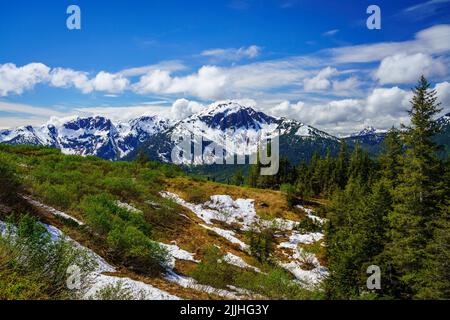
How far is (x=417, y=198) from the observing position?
23406mm

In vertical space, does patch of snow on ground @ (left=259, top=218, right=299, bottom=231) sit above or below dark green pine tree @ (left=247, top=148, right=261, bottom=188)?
below

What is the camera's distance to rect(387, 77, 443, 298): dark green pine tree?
21819mm

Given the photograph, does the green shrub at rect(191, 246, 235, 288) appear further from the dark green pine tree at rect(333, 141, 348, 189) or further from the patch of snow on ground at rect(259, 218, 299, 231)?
the dark green pine tree at rect(333, 141, 348, 189)

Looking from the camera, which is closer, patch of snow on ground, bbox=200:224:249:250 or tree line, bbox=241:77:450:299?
tree line, bbox=241:77:450:299

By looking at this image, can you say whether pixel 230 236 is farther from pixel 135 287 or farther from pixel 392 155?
pixel 135 287

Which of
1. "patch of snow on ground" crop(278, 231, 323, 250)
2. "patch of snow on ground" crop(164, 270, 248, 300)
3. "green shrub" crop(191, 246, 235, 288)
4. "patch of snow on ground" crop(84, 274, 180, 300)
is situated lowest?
"patch of snow on ground" crop(278, 231, 323, 250)

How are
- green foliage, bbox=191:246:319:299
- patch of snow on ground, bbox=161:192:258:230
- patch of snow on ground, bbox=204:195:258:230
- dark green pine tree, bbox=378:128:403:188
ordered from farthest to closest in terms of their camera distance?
patch of snow on ground, bbox=204:195:258:230, patch of snow on ground, bbox=161:192:258:230, dark green pine tree, bbox=378:128:403:188, green foliage, bbox=191:246:319:299

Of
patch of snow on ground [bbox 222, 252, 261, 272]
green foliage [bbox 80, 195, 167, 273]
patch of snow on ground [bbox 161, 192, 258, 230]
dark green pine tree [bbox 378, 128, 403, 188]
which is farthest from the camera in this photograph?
patch of snow on ground [bbox 161, 192, 258, 230]

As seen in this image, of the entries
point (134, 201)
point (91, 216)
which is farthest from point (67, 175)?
point (91, 216)

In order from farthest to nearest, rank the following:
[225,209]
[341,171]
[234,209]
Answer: [341,171] → [234,209] → [225,209]

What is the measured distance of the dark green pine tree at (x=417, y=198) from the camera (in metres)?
21.8

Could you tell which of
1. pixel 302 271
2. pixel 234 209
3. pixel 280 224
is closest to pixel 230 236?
pixel 302 271

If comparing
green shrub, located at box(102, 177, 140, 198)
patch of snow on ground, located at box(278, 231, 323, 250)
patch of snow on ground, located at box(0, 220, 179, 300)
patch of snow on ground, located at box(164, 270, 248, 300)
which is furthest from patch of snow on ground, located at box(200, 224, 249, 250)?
patch of snow on ground, located at box(0, 220, 179, 300)

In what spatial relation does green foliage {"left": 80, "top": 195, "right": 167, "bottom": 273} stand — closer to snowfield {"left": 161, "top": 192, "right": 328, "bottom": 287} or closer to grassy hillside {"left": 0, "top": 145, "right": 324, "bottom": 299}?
grassy hillside {"left": 0, "top": 145, "right": 324, "bottom": 299}
